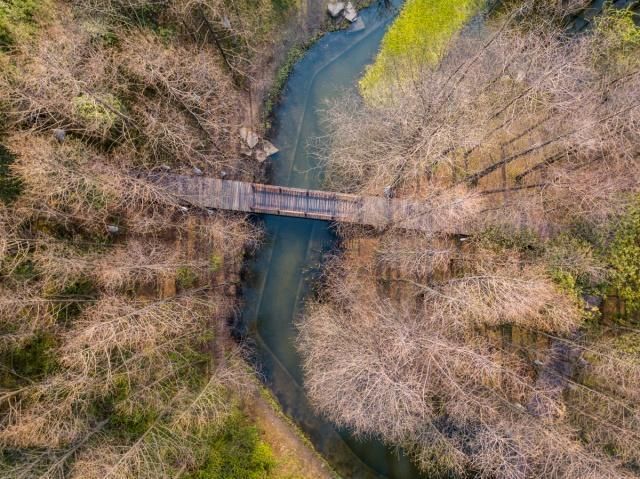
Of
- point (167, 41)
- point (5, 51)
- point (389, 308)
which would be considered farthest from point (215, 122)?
point (389, 308)

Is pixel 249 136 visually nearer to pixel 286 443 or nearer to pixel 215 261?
pixel 215 261

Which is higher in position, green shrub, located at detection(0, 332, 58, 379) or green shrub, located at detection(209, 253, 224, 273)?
green shrub, located at detection(209, 253, 224, 273)

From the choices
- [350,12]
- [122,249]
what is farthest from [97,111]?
[350,12]

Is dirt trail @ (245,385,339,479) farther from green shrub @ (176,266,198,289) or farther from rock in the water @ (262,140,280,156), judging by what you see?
rock in the water @ (262,140,280,156)

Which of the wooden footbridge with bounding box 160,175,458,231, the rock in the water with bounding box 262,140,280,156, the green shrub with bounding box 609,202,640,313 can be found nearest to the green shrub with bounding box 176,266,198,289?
the wooden footbridge with bounding box 160,175,458,231

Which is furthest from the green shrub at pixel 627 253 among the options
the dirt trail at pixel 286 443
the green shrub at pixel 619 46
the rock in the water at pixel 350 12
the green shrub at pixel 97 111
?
the green shrub at pixel 97 111

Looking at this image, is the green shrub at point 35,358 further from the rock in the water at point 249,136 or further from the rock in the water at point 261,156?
the rock in the water at point 249,136

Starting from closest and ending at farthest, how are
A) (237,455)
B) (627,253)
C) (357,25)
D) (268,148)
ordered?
(627,253), (237,455), (268,148), (357,25)
